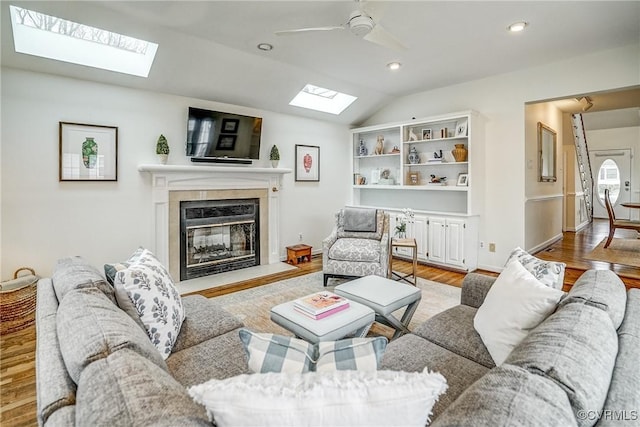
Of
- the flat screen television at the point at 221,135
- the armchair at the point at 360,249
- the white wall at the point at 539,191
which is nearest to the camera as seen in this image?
the armchair at the point at 360,249

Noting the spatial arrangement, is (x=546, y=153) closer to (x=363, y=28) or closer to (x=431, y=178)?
(x=431, y=178)

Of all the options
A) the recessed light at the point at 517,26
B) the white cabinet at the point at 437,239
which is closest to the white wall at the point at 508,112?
the white cabinet at the point at 437,239

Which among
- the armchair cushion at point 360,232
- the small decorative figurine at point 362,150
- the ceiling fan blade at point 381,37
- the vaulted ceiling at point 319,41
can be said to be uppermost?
the vaulted ceiling at point 319,41

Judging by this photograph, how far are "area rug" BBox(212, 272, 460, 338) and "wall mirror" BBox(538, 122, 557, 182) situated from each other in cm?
278

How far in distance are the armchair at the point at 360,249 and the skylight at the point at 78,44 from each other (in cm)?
286

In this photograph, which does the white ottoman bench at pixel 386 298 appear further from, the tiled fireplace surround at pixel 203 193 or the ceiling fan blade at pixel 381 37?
the tiled fireplace surround at pixel 203 193

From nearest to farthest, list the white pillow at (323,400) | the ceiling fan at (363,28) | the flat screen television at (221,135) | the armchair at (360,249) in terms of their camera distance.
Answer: the white pillow at (323,400) < the ceiling fan at (363,28) < the armchair at (360,249) < the flat screen television at (221,135)

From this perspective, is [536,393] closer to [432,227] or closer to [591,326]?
[591,326]

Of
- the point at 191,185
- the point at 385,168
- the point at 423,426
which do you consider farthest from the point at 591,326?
the point at 385,168

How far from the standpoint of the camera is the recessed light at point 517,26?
3072mm

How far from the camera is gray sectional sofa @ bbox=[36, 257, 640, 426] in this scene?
2.34 ft

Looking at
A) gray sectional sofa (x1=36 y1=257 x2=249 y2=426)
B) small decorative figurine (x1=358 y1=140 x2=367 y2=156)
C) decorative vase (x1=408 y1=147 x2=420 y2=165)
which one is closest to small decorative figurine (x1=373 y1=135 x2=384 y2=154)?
small decorative figurine (x1=358 y1=140 x2=367 y2=156)

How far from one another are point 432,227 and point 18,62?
5012 mm

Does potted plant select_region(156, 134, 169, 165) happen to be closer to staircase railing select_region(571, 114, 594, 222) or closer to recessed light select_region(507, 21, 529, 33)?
recessed light select_region(507, 21, 529, 33)
